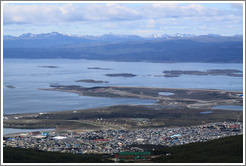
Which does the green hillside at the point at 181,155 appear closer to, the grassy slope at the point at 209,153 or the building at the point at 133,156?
the grassy slope at the point at 209,153

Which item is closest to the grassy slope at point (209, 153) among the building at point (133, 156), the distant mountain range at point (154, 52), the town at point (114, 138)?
the building at point (133, 156)

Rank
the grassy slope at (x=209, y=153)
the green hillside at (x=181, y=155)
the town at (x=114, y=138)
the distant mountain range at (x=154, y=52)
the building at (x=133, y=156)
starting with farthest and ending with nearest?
the distant mountain range at (x=154, y=52) < the town at (x=114, y=138) < the building at (x=133, y=156) < the green hillside at (x=181, y=155) < the grassy slope at (x=209, y=153)

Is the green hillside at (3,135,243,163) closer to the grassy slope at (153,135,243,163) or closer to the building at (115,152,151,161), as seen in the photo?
the grassy slope at (153,135,243,163)

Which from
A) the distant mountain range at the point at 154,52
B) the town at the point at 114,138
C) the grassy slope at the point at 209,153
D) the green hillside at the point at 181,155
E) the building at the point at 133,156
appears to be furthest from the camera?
the distant mountain range at the point at 154,52

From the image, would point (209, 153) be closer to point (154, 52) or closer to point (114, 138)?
point (114, 138)

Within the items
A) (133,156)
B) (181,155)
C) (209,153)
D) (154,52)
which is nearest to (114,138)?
(133,156)

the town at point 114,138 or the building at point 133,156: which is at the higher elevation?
the building at point 133,156

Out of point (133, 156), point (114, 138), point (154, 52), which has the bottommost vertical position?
point (114, 138)

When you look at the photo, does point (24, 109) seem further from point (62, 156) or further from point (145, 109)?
point (62, 156)
